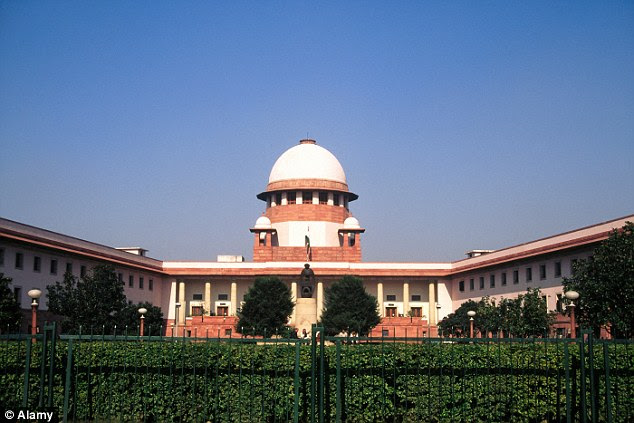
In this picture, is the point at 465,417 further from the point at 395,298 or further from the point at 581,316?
the point at 395,298

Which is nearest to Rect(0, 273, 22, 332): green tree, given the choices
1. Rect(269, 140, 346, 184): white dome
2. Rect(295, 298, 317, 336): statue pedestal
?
Rect(295, 298, 317, 336): statue pedestal

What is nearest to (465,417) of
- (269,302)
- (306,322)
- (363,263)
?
(306,322)

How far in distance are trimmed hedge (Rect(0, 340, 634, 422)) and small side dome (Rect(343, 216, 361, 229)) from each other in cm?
5149

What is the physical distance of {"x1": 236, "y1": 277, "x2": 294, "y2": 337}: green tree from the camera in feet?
173

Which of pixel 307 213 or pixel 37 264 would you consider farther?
pixel 307 213

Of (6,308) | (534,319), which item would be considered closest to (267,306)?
(534,319)

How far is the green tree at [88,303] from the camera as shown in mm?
40594

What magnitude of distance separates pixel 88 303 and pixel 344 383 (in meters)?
27.9

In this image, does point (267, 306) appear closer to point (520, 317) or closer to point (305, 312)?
point (305, 312)

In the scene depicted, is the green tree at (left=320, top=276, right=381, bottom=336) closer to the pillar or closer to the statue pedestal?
the statue pedestal

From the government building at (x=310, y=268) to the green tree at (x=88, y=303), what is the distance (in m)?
9.39

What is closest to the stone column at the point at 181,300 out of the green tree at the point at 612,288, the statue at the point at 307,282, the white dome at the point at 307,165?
the white dome at the point at 307,165

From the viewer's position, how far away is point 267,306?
5322cm

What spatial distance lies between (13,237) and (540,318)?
28196mm
